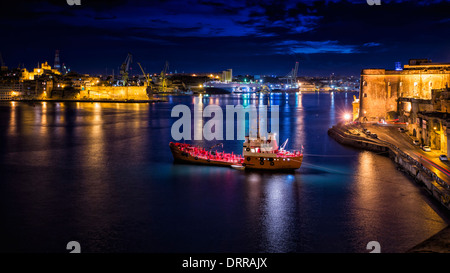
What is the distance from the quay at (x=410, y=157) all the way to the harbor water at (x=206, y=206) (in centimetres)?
31

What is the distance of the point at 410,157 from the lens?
12234 mm

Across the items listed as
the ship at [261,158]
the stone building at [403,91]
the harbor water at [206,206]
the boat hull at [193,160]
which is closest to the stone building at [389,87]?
the stone building at [403,91]

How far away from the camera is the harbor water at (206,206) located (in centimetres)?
752

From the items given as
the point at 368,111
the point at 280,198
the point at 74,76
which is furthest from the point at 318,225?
the point at 74,76

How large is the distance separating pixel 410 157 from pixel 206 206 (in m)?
6.74

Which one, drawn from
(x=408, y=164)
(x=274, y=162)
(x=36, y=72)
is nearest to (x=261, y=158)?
(x=274, y=162)

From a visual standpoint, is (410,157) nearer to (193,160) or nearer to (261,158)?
(261,158)

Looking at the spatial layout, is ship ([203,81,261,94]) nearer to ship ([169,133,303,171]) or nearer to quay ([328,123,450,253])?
quay ([328,123,450,253])

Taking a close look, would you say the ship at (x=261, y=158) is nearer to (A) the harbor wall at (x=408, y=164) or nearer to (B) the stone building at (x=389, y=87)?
(A) the harbor wall at (x=408, y=164)

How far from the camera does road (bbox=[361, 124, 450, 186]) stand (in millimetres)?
10584

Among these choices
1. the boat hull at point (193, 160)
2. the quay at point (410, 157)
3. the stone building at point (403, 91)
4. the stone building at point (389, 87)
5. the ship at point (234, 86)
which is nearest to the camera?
the quay at point (410, 157)

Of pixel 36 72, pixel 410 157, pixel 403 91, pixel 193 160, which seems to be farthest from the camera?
pixel 36 72

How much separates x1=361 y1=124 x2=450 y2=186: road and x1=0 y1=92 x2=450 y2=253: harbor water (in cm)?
70
